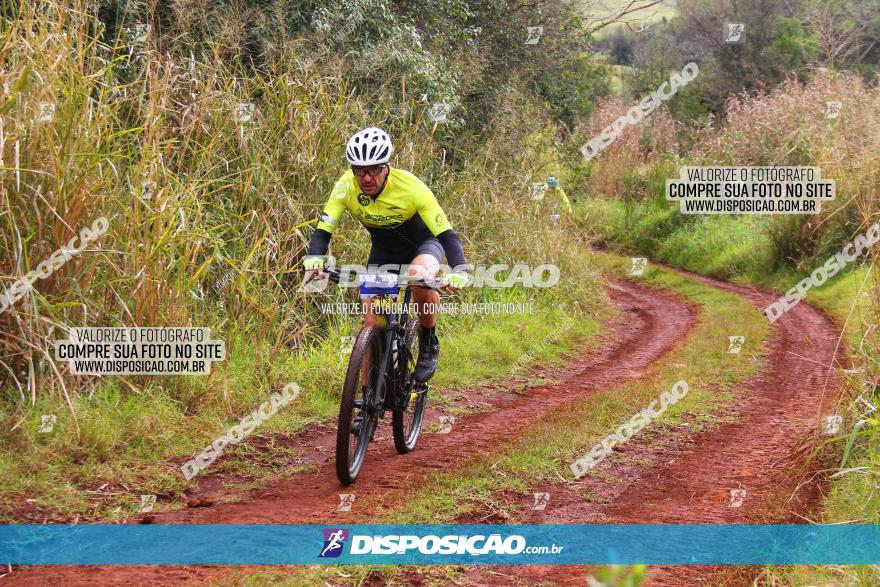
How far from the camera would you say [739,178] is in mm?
17141

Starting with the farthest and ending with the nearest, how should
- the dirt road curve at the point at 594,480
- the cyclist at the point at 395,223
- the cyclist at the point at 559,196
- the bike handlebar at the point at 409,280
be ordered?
the cyclist at the point at 559,196 < the cyclist at the point at 395,223 < the bike handlebar at the point at 409,280 < the dirt road curve at the point at 594,480

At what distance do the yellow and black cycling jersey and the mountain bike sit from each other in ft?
1.78

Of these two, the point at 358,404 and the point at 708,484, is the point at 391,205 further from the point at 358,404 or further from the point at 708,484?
the point at 708,484

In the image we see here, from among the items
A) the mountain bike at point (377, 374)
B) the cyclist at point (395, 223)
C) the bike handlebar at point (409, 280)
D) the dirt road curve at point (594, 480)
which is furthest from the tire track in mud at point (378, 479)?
the bike handlebar at point (409, 280)

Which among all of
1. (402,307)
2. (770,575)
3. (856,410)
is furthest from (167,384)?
(856,410)

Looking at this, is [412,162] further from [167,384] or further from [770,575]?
[770,575]

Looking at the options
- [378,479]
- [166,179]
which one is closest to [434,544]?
[378,479]

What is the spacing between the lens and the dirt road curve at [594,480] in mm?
4316

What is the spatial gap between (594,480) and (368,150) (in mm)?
2963

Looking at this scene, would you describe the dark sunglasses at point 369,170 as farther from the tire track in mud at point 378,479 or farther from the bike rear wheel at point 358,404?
the tire track in mud at point 378,479

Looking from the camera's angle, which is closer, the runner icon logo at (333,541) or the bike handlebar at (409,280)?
the runner icon logo at (333,541)

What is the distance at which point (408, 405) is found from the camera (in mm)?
6391

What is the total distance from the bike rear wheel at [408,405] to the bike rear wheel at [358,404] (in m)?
0.33

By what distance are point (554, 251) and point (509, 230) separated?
1281 mm
